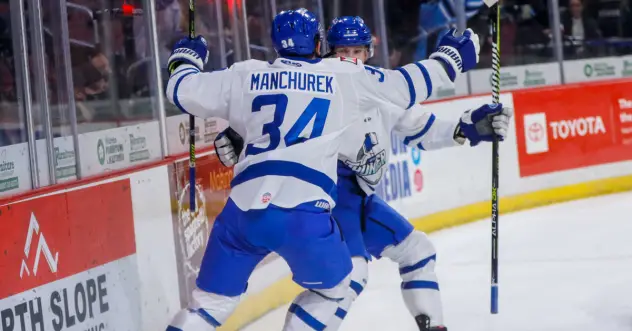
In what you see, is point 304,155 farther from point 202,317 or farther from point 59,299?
point 59,299

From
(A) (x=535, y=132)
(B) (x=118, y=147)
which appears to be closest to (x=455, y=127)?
(B) (x=118, y=147)

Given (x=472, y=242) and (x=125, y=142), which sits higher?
(x=125, y=142)

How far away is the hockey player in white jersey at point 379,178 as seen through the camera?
13.5 feet

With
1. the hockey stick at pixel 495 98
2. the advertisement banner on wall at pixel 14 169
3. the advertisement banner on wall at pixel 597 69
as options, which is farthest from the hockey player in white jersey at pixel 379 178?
the advertisement banner on wall at pixel 597 69

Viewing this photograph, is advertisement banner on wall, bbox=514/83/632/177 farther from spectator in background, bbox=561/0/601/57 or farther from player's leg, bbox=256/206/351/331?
player's leg, bbox=256/206/351/331

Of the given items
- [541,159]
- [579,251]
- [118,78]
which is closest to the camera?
[118,78]

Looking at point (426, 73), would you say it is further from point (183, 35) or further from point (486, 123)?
point (183, 35)

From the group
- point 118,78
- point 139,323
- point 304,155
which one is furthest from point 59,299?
point 118,78

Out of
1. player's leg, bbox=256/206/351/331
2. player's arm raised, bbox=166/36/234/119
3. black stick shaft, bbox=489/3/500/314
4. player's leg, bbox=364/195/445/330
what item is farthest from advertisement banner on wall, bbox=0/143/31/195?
→ black stick shaft, bbox=489/3/500/314

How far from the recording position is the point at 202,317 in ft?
11.7

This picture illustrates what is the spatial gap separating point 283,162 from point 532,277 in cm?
267

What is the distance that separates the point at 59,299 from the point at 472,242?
3678mm

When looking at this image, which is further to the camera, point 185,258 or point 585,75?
point 585,75

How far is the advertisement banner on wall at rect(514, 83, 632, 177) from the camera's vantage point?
26.3 ft
